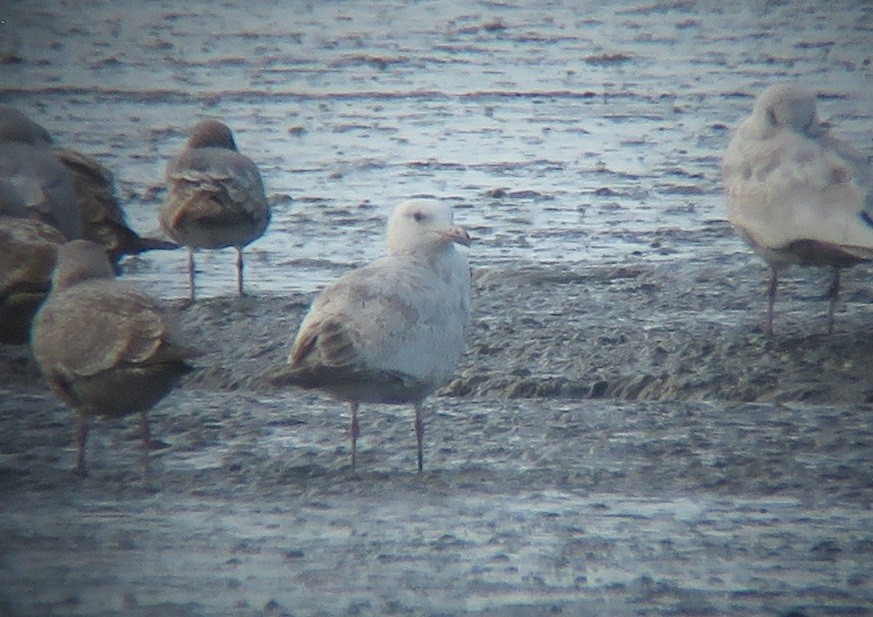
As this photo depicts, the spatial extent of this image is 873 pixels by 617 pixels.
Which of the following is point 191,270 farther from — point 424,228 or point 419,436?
point 419,436

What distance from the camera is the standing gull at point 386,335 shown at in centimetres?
656

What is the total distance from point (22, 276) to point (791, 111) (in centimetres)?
425

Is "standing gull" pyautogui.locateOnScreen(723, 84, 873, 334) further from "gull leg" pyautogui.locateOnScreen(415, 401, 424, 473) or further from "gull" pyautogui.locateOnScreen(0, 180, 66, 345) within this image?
"gull" pyautogui.locateOnScreen(0, 180, 66, 345)

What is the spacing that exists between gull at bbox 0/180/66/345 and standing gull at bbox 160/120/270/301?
4.31ft

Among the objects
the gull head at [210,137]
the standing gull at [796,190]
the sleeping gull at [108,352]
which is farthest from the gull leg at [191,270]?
the standing gull at [796,190]

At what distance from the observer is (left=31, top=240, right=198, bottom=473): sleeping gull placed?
6605 mm

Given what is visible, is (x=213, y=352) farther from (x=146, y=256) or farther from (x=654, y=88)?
(x=654, y=88)

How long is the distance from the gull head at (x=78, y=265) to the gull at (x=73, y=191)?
67.4 inches

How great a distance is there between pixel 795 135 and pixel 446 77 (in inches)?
267

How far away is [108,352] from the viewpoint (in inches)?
262

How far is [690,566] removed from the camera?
Answer: 18.4ft

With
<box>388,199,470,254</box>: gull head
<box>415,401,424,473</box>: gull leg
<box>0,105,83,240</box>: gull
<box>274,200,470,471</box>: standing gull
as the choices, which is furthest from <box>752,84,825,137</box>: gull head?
<box>0,105,83,240</box>: gull

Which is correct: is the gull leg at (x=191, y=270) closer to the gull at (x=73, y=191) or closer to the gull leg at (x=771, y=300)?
the gull at (x=73, y=191)

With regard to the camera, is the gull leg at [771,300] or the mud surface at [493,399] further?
the gull leg at [771,300]
